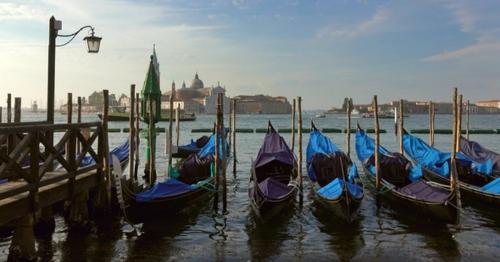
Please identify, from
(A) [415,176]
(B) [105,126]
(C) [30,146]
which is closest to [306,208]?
(A) [415,176]

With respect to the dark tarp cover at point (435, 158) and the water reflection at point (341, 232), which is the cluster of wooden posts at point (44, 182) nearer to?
the water reflection at point (341, 232)

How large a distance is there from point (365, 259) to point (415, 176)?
204 inches

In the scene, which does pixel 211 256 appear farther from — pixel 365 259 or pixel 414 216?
pixel 414 216

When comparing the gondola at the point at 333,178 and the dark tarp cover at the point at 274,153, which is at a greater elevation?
the dark tarp cover at the point at 274,153

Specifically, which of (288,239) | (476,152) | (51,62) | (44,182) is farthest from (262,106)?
(44,182)

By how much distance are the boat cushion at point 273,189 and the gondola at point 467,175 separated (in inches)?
164

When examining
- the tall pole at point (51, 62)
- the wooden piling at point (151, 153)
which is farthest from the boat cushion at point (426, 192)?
the tall pole at point (51, 62)

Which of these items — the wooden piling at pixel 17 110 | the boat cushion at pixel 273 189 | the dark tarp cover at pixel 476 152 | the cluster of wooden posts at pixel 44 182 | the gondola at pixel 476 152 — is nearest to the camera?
the cluster of wooden posts at pixel 44 182

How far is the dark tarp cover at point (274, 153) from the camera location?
11867mm

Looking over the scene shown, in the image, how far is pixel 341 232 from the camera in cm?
866

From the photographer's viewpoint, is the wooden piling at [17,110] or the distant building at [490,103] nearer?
the wooden piling at [17,110]

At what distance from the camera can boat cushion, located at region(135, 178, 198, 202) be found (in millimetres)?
8435

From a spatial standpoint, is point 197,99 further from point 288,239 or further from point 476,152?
point 288,239

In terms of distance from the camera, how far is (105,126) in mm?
8367
